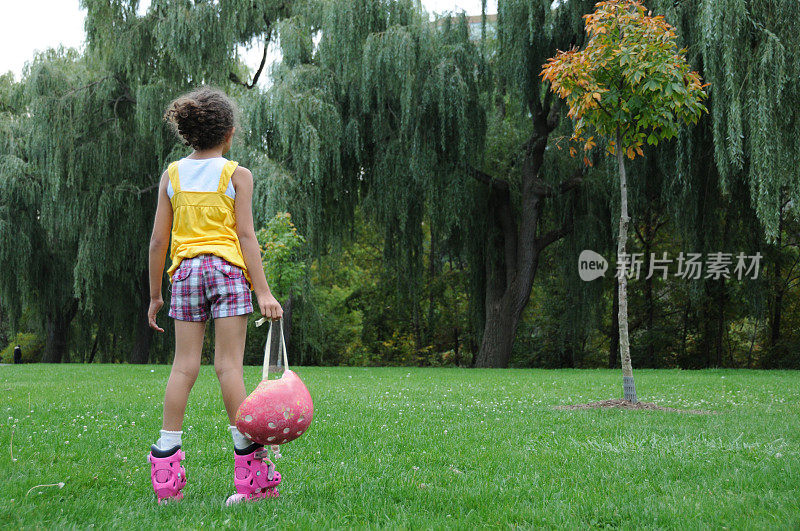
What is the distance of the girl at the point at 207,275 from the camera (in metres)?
2.95

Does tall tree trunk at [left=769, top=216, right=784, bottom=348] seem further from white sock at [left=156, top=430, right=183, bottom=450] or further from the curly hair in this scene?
white sock at [left=156, top=430, right=183, bottom=450]

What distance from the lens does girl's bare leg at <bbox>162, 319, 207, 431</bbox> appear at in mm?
2949

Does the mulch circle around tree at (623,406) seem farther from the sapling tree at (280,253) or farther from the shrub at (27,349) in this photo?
the shrub at (27,349)

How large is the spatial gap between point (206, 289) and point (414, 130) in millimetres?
12521

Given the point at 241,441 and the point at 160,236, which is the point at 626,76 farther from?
the point at 241,441

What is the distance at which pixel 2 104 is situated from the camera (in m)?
22.3

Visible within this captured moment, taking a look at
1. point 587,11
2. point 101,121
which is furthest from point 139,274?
point 587,11

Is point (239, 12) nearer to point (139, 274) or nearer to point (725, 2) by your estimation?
point (139, 274)

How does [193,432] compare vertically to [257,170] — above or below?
below

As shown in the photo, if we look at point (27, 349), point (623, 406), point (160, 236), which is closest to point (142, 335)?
point (27, 349)

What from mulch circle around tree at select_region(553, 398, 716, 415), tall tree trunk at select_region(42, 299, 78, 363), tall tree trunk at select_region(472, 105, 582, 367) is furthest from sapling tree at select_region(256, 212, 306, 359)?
tall tree trunk at select_region(42, 299, 78, 363)

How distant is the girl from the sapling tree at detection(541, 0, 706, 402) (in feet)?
15.6

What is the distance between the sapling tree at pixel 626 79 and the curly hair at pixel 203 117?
4.65 meters

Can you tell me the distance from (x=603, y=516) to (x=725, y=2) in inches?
414
